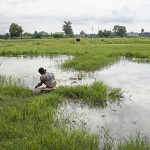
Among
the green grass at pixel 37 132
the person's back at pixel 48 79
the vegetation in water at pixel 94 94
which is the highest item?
the person's back at pixel 48 79

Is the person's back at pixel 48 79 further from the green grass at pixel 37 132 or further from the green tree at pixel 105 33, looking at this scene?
the green tree at pixel 105 33

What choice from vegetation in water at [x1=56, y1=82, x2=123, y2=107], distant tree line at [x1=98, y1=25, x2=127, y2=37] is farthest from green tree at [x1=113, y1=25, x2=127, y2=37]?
vegetation in water at [x1=56, y1=82, x2=123, y2=107]

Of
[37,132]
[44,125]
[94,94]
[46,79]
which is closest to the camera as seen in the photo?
[37,132]

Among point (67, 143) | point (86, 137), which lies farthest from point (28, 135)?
point (86, 137)

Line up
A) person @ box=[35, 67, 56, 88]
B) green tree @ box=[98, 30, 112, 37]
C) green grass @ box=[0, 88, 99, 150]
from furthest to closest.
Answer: green tree @ box=[98, 30, 112, 37]
person @ box=[35, 67, 56, 88]
green grass @ box=[0, 88, 99, 150]

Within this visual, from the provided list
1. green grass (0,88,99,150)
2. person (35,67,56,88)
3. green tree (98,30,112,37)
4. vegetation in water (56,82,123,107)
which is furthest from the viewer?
green tree (98,30,112,37)

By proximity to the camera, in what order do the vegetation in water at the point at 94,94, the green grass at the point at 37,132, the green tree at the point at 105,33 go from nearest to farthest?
the green grass at the point at 37,132, the vegetation in water at the point at 94,94, the green tree at the point at 105,33

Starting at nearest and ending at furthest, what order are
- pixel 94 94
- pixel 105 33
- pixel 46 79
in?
pixel 94 94 < pixel 46 79 < pixel 105 33

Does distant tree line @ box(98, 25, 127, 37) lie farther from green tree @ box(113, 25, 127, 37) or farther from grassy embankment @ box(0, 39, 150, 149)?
grassy embankment @ box(0, 39, 150, 149)

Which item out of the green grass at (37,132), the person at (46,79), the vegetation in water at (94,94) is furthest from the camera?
the person at (46,79)

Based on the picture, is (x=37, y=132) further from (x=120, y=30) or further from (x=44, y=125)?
(x=120, y=30)

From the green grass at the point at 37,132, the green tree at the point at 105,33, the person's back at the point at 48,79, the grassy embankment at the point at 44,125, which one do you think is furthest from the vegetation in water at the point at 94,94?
the green tree at the point at 105,33

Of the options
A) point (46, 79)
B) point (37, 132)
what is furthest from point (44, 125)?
point (46, 79)

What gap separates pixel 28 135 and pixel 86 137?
3.43 ft
